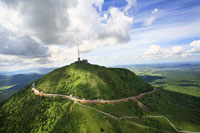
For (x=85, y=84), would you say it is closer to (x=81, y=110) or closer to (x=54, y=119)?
(x=81, y=110)

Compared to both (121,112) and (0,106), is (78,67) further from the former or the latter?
(0,106)

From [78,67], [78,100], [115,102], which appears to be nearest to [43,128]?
[78,100]

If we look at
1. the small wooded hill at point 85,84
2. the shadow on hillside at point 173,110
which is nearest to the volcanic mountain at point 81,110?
the small wooded hill at point 85,84

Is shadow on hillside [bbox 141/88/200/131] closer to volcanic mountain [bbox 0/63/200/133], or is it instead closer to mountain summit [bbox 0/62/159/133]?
volcanic mountain [bbox 0/63/200/133]

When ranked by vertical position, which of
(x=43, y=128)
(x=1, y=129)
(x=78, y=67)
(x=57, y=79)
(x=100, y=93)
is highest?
(x=78, y=67)

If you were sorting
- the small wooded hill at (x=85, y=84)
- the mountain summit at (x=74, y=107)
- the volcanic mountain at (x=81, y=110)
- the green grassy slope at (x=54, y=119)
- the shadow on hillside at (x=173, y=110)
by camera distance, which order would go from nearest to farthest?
the green grassy slope at (x=54, y=119), the mountain summit at (x=74, y=107), the volcanic mountain at (x=81, y=110), the shadow on hillside at (x=173, y=110), the small wooded hill at (x=85, y=84)

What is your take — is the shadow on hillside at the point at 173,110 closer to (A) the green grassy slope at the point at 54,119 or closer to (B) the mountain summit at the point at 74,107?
(B) the mountain summit at the point at 74,107

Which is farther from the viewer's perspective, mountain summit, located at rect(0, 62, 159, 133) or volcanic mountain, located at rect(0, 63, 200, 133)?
volcanic mountain, located at rect(0, 63, 200, 133)

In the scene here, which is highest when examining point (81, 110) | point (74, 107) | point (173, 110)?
point (74, 107)

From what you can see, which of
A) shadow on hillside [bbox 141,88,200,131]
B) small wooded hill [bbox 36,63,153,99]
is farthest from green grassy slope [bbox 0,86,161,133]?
shadow on hillside [bbox 141,88,200,131]

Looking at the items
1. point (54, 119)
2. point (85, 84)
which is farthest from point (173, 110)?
point (54, 119)

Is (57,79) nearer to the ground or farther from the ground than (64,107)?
farther from the ground
